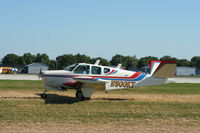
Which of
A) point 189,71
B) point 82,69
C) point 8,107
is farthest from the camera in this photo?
point 189,71

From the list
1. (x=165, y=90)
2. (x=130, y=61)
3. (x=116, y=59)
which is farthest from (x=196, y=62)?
(x=165, y=90)

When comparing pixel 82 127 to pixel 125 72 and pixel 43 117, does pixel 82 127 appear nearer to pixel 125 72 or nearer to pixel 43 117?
pixel 43 117

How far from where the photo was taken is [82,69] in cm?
1484

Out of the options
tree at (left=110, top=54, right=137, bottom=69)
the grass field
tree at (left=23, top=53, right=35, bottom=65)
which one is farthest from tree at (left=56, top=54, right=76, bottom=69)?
the grass field

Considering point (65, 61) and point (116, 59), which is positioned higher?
point (116, 59)

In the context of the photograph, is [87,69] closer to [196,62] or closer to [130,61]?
[130,61]

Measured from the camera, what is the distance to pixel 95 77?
583 inches

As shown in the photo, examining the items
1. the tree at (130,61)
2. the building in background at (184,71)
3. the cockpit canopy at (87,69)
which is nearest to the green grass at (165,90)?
the cockpit canopy at (87,69)

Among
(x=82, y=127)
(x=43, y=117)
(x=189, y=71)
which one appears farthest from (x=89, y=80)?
(x=189, y=71)

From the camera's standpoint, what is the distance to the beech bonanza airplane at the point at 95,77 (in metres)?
14.6

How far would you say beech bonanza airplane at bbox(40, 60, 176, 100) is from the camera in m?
14.6

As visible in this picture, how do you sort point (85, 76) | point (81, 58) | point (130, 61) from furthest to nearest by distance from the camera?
point (130, 61) → point (81, 58) → point (85, 76)

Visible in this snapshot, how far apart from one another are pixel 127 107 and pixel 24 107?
176 inches

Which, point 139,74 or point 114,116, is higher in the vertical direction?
point 139,74
